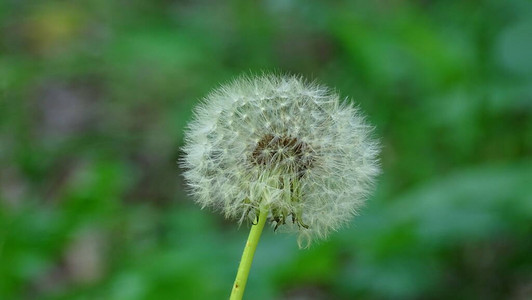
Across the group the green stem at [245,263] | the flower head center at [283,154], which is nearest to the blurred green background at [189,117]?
the flower head center at [283,154]


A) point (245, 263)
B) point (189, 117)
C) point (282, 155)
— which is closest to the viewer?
point (245, 263)

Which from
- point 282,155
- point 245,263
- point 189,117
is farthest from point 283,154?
point 189,117

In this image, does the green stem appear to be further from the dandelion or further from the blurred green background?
the blurred green background

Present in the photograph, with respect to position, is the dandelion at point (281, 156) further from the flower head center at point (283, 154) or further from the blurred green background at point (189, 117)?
the blurred green background at point (189, 117)

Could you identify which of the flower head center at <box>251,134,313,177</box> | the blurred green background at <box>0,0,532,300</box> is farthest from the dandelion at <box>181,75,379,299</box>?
the blurred green background at <box>0,0,532,300</box>

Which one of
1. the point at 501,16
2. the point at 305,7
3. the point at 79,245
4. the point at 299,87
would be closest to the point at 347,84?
the point at 305,7

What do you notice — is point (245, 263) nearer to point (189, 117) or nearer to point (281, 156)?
point (281, 156)
